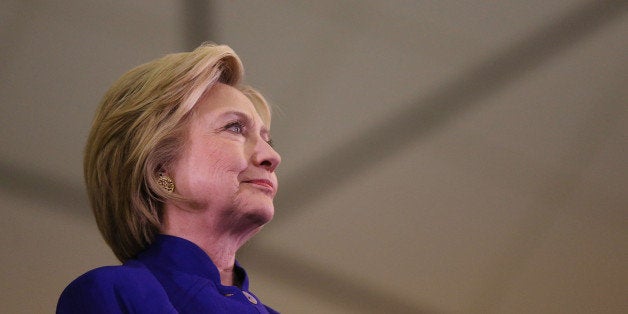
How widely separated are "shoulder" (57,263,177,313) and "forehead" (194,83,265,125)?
249 mm

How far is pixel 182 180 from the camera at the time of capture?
1072mm

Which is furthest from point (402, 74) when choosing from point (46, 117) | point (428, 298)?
point (46, 117)

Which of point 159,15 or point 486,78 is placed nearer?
point 159,15

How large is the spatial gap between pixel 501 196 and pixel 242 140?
141cm

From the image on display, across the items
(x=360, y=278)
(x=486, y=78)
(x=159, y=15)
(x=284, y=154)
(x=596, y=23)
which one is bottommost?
(x=360, y=278)

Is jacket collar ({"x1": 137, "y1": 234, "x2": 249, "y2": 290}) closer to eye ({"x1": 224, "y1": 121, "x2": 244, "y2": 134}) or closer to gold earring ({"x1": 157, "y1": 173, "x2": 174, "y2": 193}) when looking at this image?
gold earring ({"x1": 157, "y1": 173, "x2": 174, "y2": 193})

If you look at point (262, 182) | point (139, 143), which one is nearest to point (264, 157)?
point (262, 182)

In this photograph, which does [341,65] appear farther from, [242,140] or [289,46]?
[242,140]

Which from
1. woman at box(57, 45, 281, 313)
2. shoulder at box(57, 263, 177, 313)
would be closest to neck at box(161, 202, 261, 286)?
woman at box(57, 45, 281, 313)

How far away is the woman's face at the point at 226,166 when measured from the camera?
106cm

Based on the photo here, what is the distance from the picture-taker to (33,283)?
2008 millimetres

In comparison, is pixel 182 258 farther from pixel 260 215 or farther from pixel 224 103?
pixel 224 103

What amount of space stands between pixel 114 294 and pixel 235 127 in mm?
295

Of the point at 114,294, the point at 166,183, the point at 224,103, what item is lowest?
the point at 114,294
